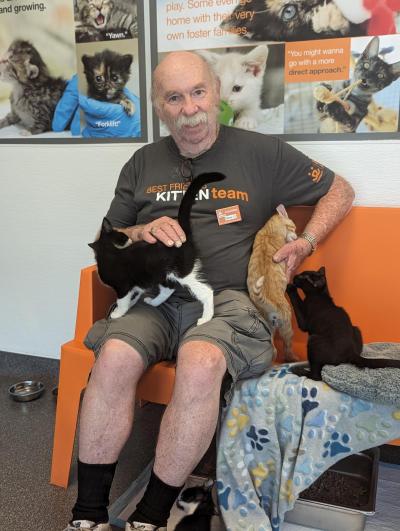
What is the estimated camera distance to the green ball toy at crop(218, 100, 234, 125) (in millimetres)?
1963

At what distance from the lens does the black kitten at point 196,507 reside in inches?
53.2

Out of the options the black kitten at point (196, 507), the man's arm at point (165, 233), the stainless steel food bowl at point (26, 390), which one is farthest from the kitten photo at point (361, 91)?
Result: the stainless steel food bowl at point (26, 390)

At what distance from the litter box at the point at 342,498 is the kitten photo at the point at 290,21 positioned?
1444mm

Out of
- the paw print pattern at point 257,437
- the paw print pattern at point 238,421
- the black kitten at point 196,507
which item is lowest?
the black kitten at point 196,507

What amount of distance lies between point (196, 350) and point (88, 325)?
545mm

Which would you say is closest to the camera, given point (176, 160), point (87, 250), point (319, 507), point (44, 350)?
point (319, 507)

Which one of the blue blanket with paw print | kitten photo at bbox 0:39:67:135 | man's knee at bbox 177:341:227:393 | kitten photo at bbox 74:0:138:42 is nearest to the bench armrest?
man's knee at bbox 177:341:227:393

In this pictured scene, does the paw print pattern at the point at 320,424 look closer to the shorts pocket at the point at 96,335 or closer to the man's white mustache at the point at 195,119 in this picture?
the shorts pocket at the point at 96,335

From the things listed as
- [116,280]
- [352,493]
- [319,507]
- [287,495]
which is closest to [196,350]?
[116,280]

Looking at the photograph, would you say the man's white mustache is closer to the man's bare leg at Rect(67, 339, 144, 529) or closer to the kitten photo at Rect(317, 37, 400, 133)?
the kitten photo at Rect(317, 37, 400, 133)

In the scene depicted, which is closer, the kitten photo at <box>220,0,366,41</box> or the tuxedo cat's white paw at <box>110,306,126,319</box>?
the tuxedo cat's white paw at <box>110,306,126,319</box>

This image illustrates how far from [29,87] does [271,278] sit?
4.80 feet

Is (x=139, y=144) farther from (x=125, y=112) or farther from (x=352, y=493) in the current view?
(x=352, y=493)

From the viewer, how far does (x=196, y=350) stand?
1329 millimetres
